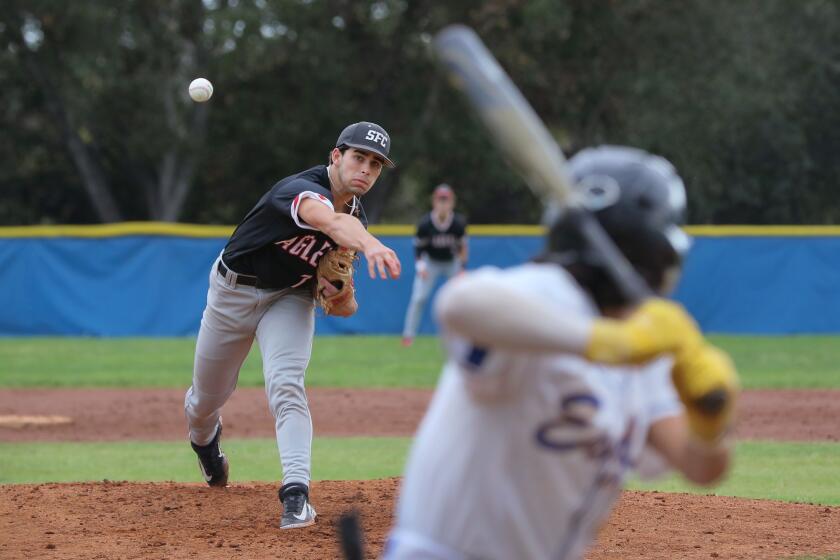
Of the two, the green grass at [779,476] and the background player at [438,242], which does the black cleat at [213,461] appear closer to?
the green grass at [779,476]

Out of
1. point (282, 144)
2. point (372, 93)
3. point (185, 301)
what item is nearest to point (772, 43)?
point (372, 93)

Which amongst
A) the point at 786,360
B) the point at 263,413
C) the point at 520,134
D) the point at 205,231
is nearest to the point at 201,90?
the point at 263,413

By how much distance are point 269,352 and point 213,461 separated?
1.19 meters

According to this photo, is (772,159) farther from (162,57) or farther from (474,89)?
(474,89)

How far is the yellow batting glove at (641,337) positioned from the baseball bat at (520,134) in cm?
14

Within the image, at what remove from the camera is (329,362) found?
17.2 meters

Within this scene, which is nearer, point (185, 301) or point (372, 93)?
point (185, 301)

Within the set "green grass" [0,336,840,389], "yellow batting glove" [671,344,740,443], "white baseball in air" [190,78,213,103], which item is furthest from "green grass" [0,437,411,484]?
"yellow batting glove" [671,344,740,443]

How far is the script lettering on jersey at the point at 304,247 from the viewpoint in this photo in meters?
6.63

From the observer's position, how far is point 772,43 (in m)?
36.5

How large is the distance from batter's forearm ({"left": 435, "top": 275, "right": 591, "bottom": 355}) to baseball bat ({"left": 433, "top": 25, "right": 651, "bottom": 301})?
229 mm

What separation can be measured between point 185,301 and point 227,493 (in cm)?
1452

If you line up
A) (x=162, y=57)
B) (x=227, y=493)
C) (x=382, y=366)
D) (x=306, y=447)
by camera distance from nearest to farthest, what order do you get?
(x=306, y=447) → (x=227, y=493) → (x=382, y=366) → (x=162, y=57)

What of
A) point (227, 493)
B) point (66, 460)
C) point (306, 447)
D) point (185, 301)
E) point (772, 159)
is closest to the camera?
point (306, 447)
